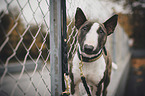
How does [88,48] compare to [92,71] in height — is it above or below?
above

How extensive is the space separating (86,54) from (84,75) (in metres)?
0.20

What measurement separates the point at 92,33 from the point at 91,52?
141 mm

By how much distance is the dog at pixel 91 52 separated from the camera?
83cm

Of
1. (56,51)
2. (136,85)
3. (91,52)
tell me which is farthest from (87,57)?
(136,85)

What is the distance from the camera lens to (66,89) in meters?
0.88

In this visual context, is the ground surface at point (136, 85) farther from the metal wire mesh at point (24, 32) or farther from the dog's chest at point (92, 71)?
the metal wire mesh at point (24, 32)

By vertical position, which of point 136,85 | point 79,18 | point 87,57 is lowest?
point 136,85

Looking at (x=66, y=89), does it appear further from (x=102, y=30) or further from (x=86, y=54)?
(x=102, y=30)

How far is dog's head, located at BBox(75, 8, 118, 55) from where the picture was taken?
81 cm

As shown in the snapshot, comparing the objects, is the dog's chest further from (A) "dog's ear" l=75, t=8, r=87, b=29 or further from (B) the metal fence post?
(A) "dog's ear" l=75, t=8, r=87, b=29

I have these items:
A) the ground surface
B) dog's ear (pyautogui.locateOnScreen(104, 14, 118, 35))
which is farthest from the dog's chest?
the ground surface

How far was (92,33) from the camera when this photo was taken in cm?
85

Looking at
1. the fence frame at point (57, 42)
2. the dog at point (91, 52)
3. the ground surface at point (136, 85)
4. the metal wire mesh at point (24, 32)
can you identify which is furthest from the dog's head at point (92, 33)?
the ground surface at point (136, 85)

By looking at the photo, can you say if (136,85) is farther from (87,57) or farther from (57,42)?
(57,42)
